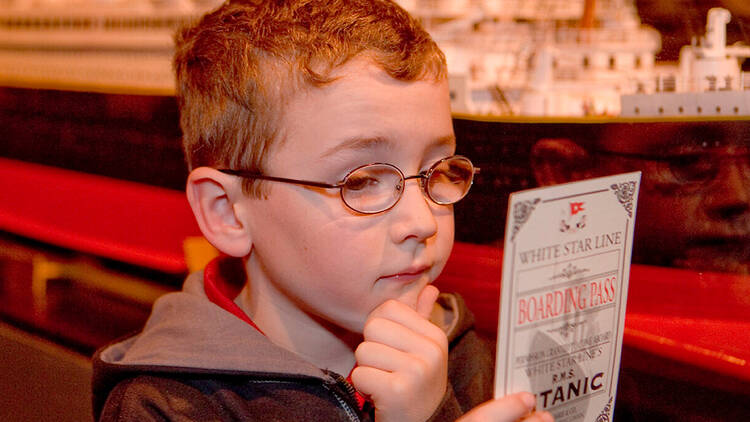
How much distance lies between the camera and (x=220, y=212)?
1.05 metres

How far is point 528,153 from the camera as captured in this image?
1235mm

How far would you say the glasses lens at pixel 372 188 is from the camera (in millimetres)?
908

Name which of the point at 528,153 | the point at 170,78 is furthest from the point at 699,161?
the point at 170,78

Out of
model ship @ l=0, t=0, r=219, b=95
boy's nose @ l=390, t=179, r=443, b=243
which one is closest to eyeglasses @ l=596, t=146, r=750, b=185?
boy's nose @ l=390, t=179, r=443, b=243

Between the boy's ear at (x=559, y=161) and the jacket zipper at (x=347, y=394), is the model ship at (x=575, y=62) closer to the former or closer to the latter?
the boy's ear at (x=559, y=161)

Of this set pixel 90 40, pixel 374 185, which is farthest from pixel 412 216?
pixel 90 40

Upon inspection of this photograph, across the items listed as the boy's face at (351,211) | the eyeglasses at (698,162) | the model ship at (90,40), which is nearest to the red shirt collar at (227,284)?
the boy's face at (351,211)

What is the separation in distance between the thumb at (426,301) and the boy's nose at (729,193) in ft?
1.44

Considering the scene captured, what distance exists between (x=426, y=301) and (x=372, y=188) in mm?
168

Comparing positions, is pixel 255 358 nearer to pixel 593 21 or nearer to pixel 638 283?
pixel 638 283

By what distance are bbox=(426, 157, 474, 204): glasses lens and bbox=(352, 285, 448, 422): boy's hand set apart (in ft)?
0.57

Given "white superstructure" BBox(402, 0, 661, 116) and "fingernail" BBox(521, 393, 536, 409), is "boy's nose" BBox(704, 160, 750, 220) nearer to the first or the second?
"white superstructure" BBox(402, 0, 661, 116)

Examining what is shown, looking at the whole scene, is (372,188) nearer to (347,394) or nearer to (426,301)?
(426,301)

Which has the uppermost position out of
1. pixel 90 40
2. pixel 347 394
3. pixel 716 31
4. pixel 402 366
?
pixel 716 31
